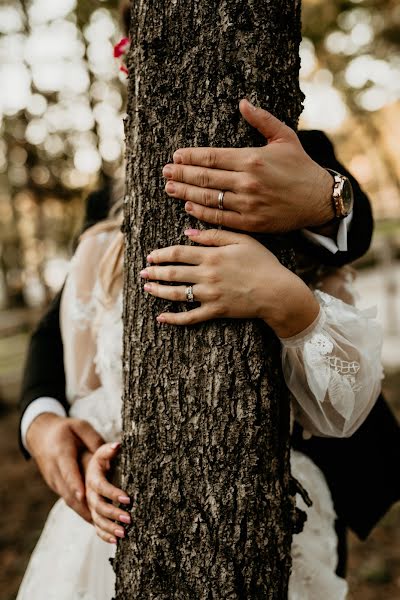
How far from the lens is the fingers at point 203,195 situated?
1.32 meters

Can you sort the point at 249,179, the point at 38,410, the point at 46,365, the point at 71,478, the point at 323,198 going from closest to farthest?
the point at 249,179
the point at 323,198
the point at 71,478
the point at 38,410
the point at 46,365

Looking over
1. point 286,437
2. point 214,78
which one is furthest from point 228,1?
point 286,437

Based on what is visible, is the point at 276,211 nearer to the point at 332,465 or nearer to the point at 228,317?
the point at 228,317

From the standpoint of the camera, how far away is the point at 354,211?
1.75 m

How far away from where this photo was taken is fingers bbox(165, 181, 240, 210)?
1.32 metres

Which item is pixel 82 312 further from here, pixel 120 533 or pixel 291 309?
pixel 291 309

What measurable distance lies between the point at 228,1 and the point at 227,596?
150 cm

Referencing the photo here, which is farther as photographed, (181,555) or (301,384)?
(301,384)

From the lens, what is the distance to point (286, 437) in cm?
151

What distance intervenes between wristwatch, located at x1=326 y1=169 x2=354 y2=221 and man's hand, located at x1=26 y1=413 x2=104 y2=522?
1.09 metres

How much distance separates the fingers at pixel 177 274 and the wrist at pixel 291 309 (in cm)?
20

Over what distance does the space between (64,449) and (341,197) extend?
3.83 feet

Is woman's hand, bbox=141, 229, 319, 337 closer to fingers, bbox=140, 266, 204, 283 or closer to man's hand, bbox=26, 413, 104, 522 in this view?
fingers, bbox=140, 266, 204, 283

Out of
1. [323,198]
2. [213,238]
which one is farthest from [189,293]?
[323,198]
